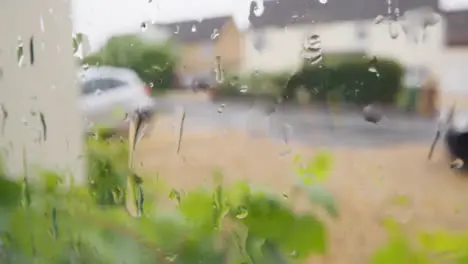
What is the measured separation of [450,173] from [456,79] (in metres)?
0.10

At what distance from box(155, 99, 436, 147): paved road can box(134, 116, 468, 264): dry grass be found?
1 centimetres

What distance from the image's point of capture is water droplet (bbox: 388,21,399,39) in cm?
58

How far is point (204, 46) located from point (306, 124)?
0.18 meters

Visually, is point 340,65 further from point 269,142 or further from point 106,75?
point 106,75

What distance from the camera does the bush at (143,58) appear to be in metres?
0.77

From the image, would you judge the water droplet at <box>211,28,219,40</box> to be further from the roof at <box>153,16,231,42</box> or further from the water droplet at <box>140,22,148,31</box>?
the water droplet at <box>140,22,148,31</box>

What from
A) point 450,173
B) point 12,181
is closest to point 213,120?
point 450,173

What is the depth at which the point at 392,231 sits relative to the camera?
0.61 m

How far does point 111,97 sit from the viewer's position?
82 centimetres

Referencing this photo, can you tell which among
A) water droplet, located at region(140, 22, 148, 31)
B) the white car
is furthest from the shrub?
water droplet, located at region(140, 22, 148, 31)

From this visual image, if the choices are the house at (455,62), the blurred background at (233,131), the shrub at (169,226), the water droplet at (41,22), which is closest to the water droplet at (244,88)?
the blurred background at (233,131)

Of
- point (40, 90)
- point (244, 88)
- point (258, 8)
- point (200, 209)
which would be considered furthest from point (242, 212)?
point (40, 90)

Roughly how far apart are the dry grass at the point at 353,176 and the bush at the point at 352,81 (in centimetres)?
6

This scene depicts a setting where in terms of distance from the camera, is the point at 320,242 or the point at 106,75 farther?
the point at 106,75
